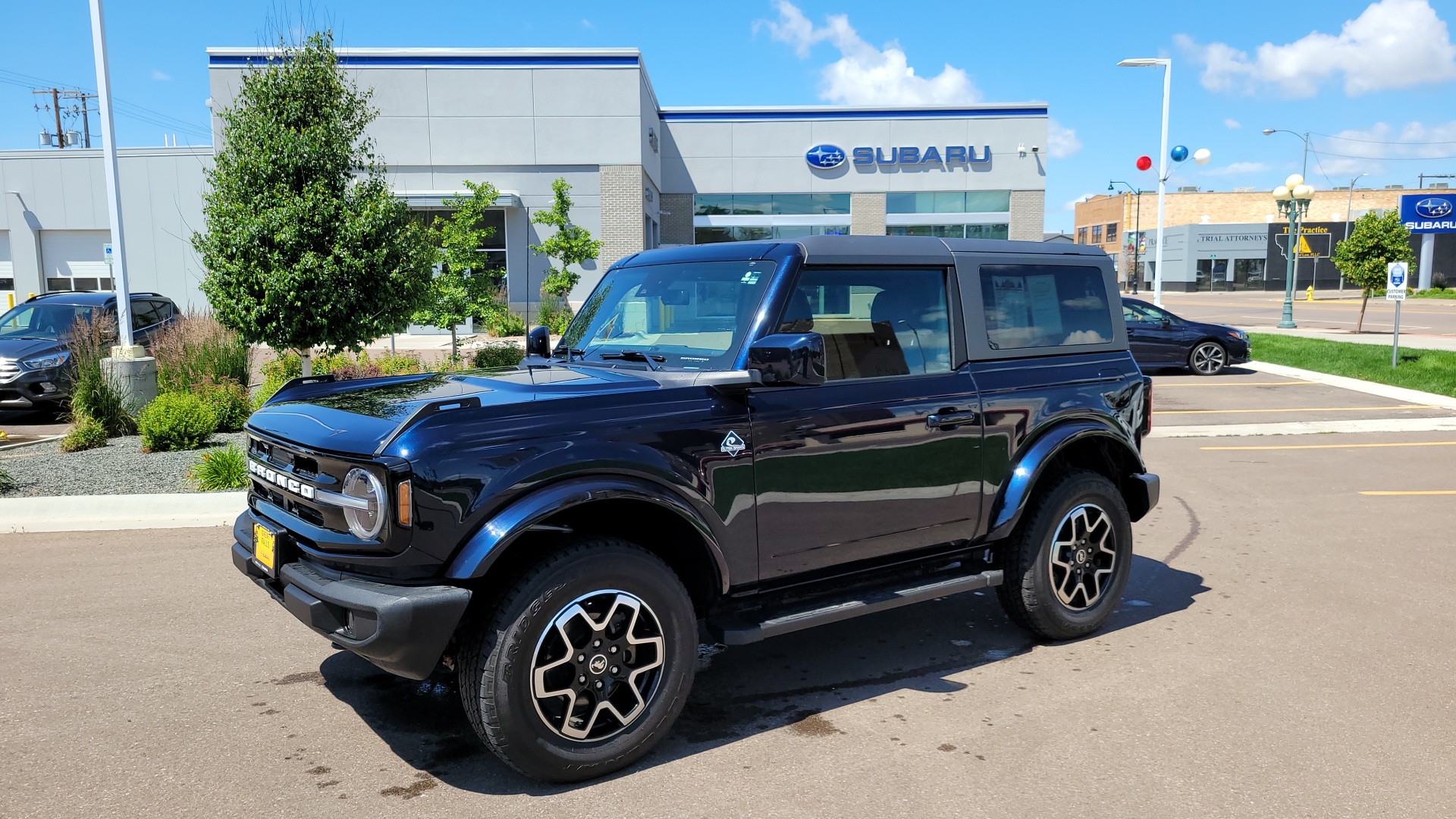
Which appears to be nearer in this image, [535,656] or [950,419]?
[535,656]

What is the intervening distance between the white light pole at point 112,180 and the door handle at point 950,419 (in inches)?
405

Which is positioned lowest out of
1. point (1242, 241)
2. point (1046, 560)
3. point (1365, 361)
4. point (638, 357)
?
point (1365, 361)

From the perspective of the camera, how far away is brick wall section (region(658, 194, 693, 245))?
1448 inches

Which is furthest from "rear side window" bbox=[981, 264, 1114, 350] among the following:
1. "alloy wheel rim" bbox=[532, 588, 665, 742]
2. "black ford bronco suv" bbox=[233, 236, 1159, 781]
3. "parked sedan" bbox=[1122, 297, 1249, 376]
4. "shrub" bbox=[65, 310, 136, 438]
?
"parked sedan" bbox=[1122, 297, 1249, 376]

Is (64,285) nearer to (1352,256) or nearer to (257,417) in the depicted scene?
(257,417)

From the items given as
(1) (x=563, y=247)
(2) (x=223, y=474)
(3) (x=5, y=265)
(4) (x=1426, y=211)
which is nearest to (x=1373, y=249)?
(1) (x=563, y=247)

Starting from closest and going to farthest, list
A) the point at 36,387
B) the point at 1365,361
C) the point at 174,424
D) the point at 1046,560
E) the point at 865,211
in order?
the point at 1046,560 < the point at 174,424 < the point at 36,387 < the point at 1365,361 < the point at 865,211

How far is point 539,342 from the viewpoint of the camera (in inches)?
214

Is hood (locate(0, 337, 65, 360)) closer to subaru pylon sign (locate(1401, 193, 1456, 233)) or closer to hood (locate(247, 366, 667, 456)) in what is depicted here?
hood (locate(247, 366, 667, 456))

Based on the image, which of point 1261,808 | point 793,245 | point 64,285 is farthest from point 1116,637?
point 64,285

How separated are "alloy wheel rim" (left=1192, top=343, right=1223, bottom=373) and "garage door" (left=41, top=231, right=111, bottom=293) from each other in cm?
3084

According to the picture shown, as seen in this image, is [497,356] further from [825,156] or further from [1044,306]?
[825,156]

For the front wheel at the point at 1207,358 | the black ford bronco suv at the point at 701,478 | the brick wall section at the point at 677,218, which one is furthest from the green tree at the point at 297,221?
the brick wall section at the point at 677,218

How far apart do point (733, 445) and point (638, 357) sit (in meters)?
0.80
